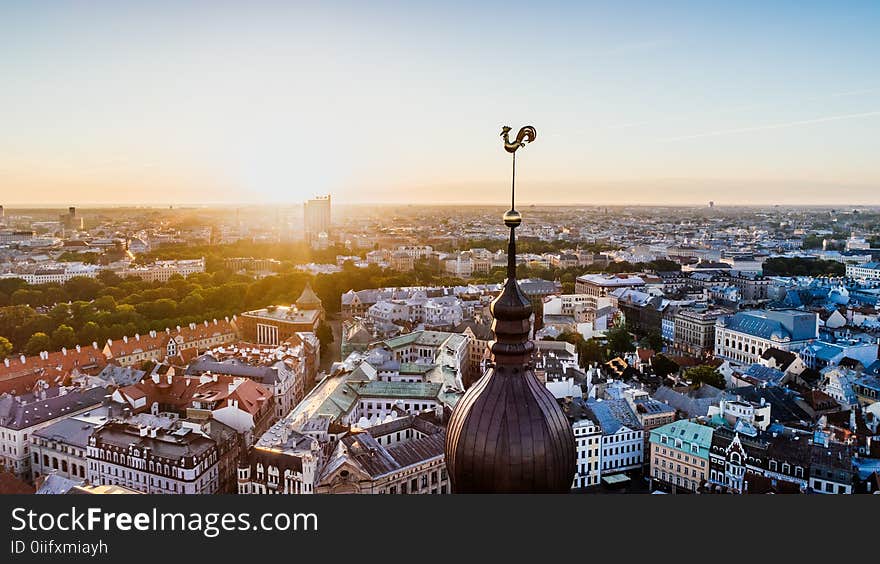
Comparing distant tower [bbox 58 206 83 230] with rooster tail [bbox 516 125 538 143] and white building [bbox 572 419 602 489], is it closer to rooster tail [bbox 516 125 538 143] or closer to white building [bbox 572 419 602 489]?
white building [bbox 572 419 602 489]

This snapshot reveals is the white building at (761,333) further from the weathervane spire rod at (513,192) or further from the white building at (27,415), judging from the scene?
the weathervane spire rod at (513,192)

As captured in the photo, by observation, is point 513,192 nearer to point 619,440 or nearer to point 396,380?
point 619,440

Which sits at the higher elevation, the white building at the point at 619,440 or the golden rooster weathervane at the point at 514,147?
the golden rooster weathervane at the point at 514,147

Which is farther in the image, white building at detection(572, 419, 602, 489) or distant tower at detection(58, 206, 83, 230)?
→ distant tower at detection(58, 206, 83, 230)

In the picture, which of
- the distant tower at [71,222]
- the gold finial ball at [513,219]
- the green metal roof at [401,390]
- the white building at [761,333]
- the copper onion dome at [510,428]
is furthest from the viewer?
the distant tower at [71,222]

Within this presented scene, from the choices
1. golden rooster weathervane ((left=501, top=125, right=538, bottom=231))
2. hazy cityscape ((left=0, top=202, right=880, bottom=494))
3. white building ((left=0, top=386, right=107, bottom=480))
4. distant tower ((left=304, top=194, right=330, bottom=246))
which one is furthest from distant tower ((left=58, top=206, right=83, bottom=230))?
golden rooster weathervane ((left=501, top=125, right=538, bottom=231))

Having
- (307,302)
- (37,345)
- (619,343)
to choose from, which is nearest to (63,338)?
(37,345)

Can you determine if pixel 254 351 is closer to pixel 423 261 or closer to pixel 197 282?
pixel 197 282

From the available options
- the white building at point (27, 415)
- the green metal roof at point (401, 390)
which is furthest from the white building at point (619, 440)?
the white building at point (27, 415)
